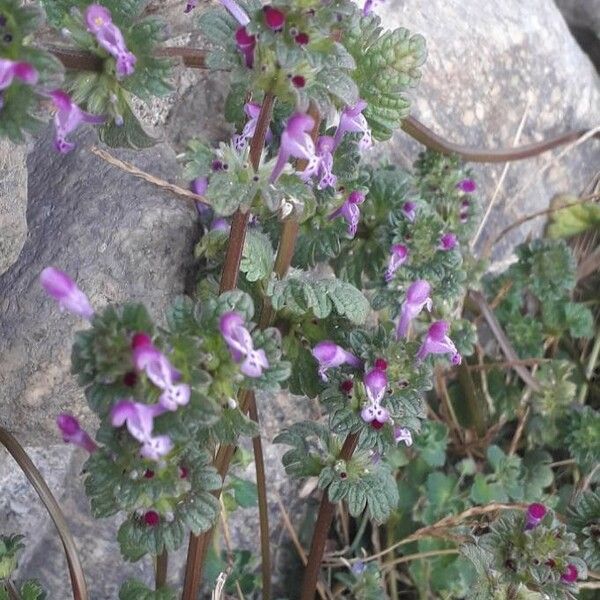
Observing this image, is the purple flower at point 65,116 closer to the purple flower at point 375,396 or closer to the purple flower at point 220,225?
the purple flower at point 220,225

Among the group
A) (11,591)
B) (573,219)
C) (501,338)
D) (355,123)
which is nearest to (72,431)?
(11,591)

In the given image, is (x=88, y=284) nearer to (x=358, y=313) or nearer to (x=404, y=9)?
(x=358, y=313)

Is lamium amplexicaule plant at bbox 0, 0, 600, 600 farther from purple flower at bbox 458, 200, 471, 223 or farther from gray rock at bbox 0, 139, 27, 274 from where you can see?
gray rock at bbox 0, 139, 27, 274

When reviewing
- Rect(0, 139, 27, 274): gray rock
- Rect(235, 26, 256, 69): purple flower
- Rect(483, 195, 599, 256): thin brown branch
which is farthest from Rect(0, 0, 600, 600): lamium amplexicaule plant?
Rect(0, 139, 27, 274): gray rock

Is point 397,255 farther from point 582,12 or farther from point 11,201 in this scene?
point 582,12

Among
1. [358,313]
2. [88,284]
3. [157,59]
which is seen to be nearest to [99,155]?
[88,284]

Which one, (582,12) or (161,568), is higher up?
(582,12)

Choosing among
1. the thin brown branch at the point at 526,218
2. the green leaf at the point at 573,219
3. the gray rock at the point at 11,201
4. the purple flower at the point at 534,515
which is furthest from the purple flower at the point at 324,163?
the green leaf at the point at 573,219
